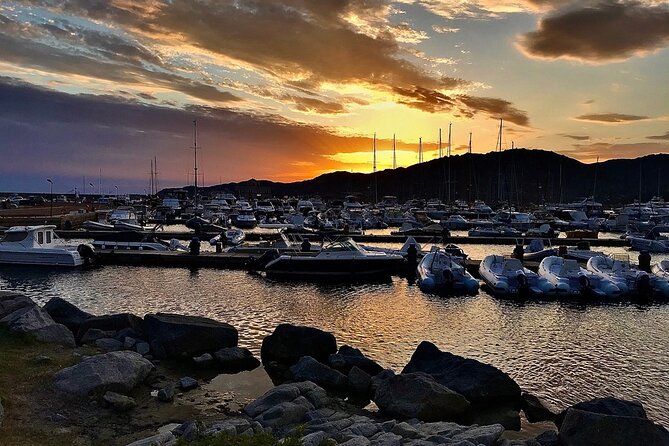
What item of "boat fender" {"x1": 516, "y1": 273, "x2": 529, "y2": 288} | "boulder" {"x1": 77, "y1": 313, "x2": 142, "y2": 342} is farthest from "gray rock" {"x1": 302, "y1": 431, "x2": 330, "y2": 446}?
"boat fender" {"x1": 516, "y1": 273, "x2": 529, "y2": 288}

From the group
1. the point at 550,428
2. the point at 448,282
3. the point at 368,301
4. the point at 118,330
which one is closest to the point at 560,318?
the point at 448,282

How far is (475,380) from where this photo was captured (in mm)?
15367

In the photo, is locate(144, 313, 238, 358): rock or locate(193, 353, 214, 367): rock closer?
locate(193, 353, 214, 367): rock

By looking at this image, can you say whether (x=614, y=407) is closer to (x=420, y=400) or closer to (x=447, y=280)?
(x=420, y=400)

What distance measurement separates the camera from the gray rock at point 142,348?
58.7 feet

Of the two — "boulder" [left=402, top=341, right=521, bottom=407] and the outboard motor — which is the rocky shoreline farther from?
the outboard motor

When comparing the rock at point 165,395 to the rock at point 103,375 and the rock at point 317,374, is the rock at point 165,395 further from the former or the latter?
the rock at point 317,374

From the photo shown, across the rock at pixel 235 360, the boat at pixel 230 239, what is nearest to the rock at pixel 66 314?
the rock at pixel 235 360

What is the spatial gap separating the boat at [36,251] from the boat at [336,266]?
51.8ft

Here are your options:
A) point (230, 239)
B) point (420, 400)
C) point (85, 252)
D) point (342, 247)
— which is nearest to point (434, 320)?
point (420, 400)

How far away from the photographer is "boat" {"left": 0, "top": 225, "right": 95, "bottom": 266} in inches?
1623

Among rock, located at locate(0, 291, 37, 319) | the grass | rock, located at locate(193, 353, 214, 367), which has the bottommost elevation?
rock, located at locate(193, 353, 214, 367)

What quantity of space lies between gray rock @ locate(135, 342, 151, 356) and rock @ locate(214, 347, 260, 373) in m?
2.30

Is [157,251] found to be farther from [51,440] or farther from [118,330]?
[51,440]
